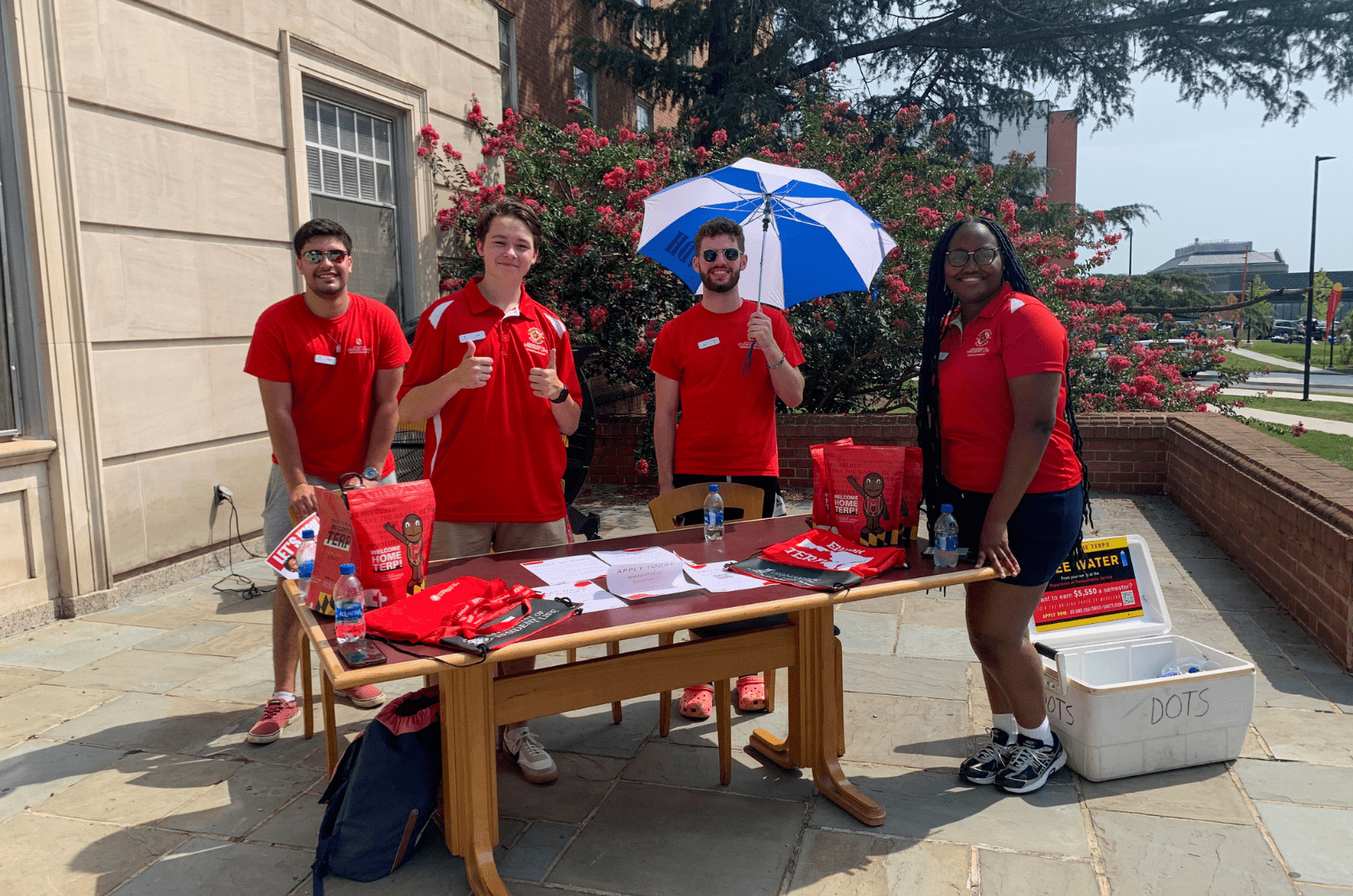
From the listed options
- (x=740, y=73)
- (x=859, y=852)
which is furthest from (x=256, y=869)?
(x=740, y=73)

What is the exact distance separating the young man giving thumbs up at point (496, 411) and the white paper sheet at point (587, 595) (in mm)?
636

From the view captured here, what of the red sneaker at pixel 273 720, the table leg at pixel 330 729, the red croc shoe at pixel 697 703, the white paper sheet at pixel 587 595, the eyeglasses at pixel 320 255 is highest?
the eyeglasses at pixel 320 255

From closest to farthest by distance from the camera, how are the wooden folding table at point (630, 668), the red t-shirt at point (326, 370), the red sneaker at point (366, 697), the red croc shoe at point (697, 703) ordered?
the wooden folding table at point (630, 668)
the red t-shirt at point (326, 370)
the red croc shoe at point (697, 703)
the red sneaker at point (366, 697)

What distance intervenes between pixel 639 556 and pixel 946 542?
102 cm

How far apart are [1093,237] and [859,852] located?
1073 cm

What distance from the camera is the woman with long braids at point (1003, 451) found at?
9.83ft

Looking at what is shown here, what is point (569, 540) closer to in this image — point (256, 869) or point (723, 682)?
point (723, 682)

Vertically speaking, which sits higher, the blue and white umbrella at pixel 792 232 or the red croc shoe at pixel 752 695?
the blue and white umbrella at pixel 792 232

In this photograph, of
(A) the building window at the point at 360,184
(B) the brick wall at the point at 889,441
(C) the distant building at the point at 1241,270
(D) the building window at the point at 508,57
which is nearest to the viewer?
(A) the building window at the point at 360,184

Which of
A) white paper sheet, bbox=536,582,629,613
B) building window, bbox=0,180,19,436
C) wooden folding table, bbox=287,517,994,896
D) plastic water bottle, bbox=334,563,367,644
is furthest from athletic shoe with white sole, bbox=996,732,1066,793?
building window, bbox=0,180,19,436

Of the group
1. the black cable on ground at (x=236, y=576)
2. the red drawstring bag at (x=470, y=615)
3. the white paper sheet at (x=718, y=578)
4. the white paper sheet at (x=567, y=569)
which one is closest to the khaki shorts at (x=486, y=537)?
the white paper sheet at (x=567, y=569)

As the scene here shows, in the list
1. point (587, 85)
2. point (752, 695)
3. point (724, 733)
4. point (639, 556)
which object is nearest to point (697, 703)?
point (752, 695)

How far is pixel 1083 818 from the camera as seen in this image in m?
3.21

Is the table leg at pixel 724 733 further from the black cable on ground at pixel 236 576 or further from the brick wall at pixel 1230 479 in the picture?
the black cable on ground at pixel 236 576
